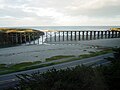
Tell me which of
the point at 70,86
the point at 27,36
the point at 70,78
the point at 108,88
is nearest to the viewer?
the point at 70,86

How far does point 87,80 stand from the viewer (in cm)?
677

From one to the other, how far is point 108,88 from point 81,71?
3.94ft

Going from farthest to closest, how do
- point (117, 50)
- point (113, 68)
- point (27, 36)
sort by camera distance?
point (27, 36) < point (117, 50) < point (113, 68)

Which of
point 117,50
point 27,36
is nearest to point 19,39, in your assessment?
point 27,36

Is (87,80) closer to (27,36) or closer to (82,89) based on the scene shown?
(82,89)

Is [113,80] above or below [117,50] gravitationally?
below

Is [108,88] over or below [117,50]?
below

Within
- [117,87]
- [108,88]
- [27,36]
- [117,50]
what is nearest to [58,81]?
[108,88]

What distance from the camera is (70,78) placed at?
6922mm

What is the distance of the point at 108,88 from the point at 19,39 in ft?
279

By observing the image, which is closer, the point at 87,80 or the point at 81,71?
the point at 87,80

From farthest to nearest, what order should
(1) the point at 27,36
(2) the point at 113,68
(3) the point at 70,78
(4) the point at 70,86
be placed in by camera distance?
1. (1) the point at 27,36
2. (2) the point at 113,68
3. (3) the point at 70,78
4. (4) the point at 70,86

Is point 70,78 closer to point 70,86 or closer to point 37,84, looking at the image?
point 70,86

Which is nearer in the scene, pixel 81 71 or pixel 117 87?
pixel 81 71
